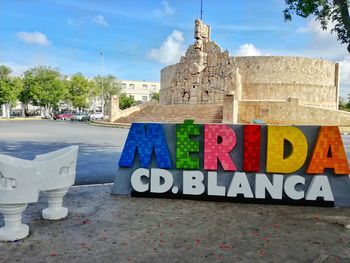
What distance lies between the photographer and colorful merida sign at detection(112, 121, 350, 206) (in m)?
5.57

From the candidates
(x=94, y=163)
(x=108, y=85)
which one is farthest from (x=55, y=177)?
(x=108, y=85)

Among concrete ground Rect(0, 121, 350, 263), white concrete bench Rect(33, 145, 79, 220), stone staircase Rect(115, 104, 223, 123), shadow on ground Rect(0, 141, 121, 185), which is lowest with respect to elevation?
concrete ground Rect(0, 121, 350, 263)

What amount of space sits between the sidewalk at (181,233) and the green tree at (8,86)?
52438 millimetres

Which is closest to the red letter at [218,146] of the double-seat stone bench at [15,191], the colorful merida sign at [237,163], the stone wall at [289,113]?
the colorful merida sign at [237,163]

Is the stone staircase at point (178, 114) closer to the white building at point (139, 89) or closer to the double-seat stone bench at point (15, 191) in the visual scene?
the double-seat stone bench at point (15, 191)

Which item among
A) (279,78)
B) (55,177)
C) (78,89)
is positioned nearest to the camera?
(55,177)

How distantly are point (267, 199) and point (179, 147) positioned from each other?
197cm

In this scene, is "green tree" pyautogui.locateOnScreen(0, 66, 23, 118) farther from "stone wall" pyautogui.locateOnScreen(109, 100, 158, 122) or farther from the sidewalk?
the sidewalk

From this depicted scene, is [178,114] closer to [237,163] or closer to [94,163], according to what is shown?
[94,163]

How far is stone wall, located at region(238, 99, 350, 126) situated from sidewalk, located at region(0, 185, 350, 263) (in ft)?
91.4

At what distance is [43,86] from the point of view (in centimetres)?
5438

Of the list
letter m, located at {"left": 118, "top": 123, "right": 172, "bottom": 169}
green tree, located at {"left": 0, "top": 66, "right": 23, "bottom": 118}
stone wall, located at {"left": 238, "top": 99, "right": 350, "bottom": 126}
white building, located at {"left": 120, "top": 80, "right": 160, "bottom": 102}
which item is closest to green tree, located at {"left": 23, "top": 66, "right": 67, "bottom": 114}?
green tree, located at {"left": 0, "top": 66, "right": 23, "bottom": 118}

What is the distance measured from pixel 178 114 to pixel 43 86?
3262 cm

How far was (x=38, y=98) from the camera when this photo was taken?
5425 cm
